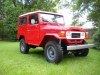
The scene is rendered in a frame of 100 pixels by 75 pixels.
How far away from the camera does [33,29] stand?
9.55 m

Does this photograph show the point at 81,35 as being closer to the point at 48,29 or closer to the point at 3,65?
the point at 48,29

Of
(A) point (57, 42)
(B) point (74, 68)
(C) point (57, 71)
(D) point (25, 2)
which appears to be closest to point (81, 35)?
(A) point (57, 42)

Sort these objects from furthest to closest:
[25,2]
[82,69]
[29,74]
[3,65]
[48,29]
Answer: [25,2] → [48,29] → [3,65] → [82,69] → [29,74]

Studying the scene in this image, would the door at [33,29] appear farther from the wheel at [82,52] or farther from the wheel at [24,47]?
the wheel at [82,52]

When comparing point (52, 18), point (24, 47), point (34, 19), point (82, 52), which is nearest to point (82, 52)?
point (82, 52)

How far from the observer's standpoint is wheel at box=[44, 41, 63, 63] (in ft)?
25.4

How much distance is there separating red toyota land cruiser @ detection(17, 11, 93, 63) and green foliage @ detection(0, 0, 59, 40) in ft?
37.2

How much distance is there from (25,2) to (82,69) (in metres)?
19.2

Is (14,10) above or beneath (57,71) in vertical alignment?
above

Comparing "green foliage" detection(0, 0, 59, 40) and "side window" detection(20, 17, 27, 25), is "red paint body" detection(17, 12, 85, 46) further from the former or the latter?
"green foliage" detection(0, 0, 59, 40)

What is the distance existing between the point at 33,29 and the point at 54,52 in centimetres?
208

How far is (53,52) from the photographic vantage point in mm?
8242

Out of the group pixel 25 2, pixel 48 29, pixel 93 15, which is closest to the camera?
pixel 48 29

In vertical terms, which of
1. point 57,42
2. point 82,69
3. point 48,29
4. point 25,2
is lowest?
point 82,69
